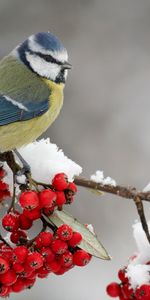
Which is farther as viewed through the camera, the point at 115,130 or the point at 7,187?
the point at 115,130

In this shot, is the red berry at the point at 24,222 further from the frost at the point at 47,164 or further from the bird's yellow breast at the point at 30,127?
the bird's yellow breast at the point at 30,127

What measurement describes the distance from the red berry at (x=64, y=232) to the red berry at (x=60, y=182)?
4.3 inches

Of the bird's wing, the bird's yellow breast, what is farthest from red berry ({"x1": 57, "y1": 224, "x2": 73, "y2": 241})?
the bird's wing

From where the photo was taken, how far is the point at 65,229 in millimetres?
1573

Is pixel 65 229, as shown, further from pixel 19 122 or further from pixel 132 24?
pixel 132 24

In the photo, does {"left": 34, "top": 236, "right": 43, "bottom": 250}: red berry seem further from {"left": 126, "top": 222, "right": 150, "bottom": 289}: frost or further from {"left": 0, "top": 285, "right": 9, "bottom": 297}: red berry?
{"left": 126, "top": 222, "right": 150, "bottom": 289}: frost

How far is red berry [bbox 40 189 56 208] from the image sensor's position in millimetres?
1556

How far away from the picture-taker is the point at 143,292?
1.56m

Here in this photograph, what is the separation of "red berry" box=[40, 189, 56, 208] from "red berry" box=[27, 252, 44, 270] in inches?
5.3

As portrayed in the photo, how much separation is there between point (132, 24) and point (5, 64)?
150 inches

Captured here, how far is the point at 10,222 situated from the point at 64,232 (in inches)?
6.2

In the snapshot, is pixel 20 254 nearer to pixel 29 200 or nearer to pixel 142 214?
pixel 29 200

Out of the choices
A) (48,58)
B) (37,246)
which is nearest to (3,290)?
(37,246)

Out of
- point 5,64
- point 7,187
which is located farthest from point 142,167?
point 7,187
